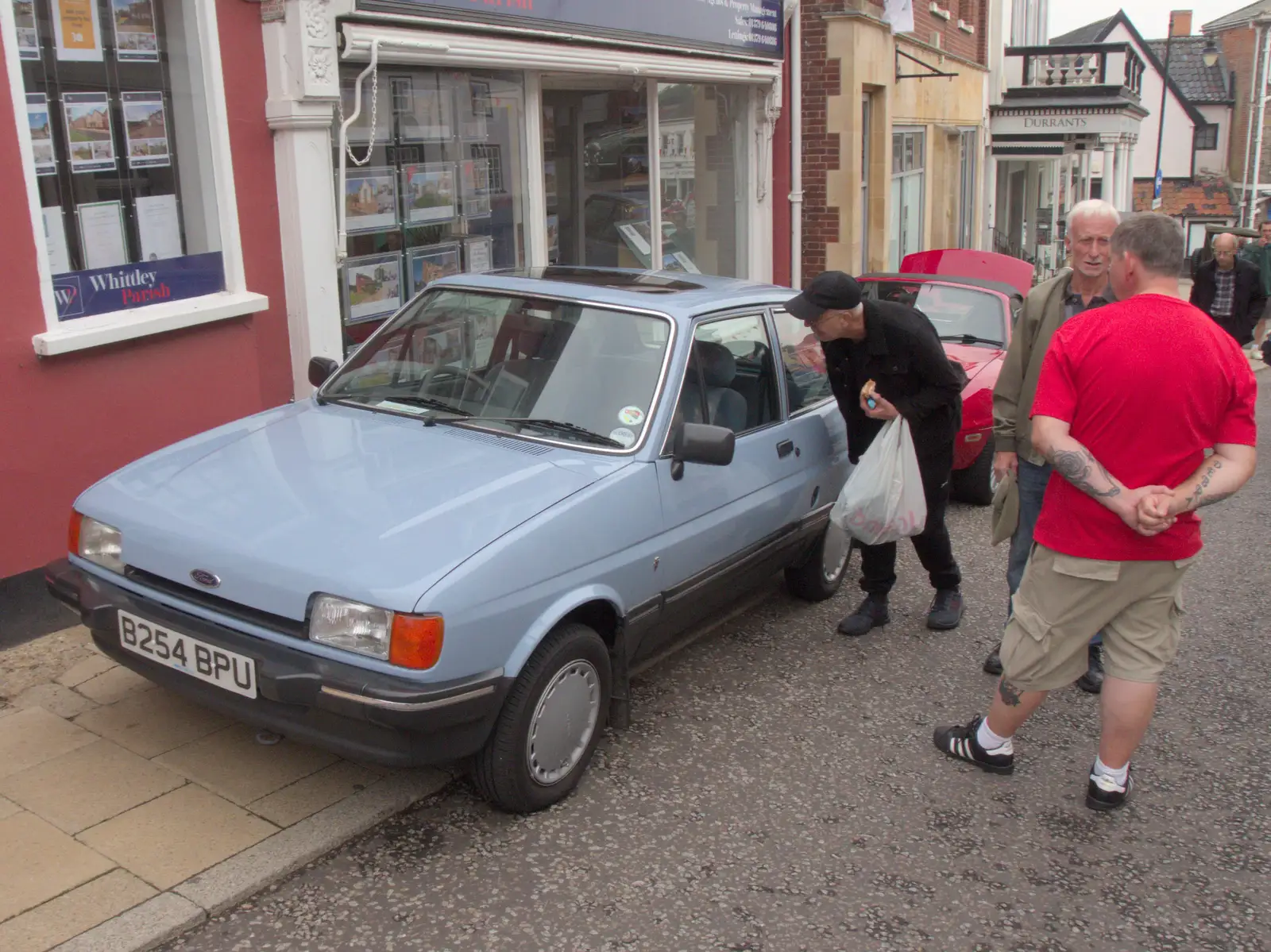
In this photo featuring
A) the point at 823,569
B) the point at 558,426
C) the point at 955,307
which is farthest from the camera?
the point at 955,307

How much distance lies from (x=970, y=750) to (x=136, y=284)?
4616mm

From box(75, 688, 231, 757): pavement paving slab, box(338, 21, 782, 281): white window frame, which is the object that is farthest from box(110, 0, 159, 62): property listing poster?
box(75, 688, 231, 757): pavement paving slab

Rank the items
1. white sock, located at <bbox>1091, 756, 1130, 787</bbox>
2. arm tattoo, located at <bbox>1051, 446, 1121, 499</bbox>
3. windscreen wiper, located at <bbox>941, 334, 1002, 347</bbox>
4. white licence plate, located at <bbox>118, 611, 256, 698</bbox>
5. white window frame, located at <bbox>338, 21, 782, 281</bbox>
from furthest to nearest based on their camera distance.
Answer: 1. windscreen wiper, located at <bbox>941, 334, 1002, 347</bbox>
2. white window frame, located at <bbox>338, 21, 782, 281</bbox>
3. white sock, located at <bbox>1091, 756, 1130, 787</bbox>
4. arm tattoo, located at <bbox>1051, 446, 1121, 499</bbox>
5. white licence plate, located at <bbox>118, 611, 256, 698</bbox>

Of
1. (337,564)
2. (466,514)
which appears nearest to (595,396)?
(466,514)

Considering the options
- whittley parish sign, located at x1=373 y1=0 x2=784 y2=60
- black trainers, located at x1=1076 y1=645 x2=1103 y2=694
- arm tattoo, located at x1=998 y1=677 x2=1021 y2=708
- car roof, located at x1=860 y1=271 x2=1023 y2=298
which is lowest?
black trainers, located at x1=1076 y1=645 x2=1103 y2=694

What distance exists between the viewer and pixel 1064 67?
942 inches

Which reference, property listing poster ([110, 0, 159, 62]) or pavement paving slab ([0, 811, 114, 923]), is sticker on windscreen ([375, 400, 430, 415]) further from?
property listing poster ([110, 0, 159, 62])

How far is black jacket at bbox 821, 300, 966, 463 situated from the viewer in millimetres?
5180

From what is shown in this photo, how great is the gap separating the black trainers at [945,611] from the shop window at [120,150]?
4211 mm

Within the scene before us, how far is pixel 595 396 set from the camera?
4488mm

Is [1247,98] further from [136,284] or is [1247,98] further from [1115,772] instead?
[1115,772]

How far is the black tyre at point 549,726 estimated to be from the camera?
3.70 meters

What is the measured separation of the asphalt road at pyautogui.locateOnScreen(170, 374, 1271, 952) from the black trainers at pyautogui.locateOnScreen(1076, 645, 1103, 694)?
7 cm

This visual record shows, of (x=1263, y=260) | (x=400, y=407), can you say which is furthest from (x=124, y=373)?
(x=1263, y=260)
